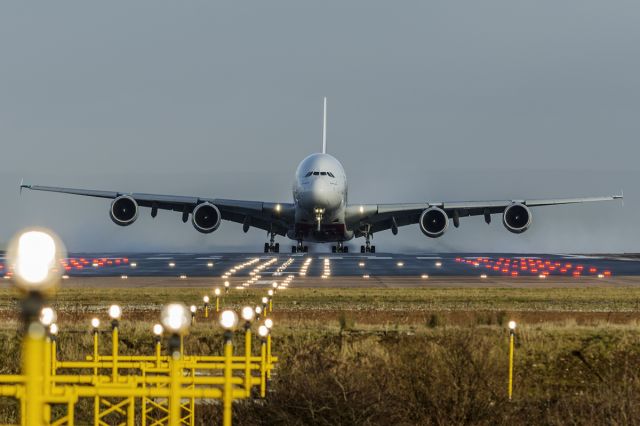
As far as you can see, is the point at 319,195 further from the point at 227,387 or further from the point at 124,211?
the point at 227,387

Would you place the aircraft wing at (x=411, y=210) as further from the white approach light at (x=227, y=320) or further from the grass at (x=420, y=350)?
the white approach light at (x=227, y=320)

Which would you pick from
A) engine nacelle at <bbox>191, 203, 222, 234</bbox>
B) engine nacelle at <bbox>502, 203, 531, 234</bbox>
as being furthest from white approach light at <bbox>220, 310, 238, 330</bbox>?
engine nacelle at <bbox>502, 203, 531, 234</bbox>

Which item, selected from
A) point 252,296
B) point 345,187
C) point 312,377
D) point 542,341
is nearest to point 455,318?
point 542,341

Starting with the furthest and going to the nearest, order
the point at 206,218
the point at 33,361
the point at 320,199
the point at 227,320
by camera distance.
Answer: the point at 206,218, the point at 320,199, the point at 227,320, the point at 33,361

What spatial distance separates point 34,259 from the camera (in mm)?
4812

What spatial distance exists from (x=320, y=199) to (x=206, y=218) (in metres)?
8.05

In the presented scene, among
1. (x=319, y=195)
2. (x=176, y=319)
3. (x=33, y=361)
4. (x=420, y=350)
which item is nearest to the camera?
(x=33, y=361)

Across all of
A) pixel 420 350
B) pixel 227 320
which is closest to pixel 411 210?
pixel 420 350

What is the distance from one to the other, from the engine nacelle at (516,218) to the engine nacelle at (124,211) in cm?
2334

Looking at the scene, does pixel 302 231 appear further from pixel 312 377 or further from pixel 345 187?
pixel 312 377

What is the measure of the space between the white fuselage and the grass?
48.7 ft

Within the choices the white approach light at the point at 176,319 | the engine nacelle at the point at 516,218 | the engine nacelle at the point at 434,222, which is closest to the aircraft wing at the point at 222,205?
the engine nacelle at the point at 434,222

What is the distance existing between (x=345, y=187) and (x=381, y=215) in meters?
5.03

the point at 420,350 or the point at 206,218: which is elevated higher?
the point at 206,218
